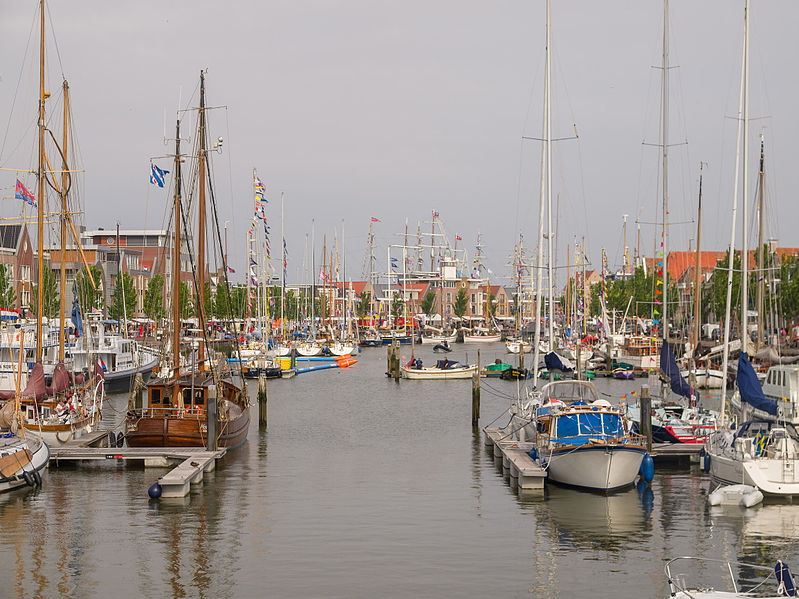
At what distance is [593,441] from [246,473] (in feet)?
47.3

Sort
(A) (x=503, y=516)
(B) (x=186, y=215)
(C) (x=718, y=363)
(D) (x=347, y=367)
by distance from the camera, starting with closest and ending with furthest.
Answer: (A) (x=503, y=516) → (B) (x=186, y=215) → (C) (x=718, y=363) → (D) (x=347, y=367)

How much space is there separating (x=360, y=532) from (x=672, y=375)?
83.1ft

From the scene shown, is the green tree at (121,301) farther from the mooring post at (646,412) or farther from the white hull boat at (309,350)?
the mooring post at (646,412)

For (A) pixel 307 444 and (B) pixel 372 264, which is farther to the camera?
(B) pixel 372 264

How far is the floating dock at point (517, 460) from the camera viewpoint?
3634cm

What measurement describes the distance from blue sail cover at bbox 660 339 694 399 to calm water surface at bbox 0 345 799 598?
9.83m

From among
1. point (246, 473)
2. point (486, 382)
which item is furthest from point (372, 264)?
point (246, 473)

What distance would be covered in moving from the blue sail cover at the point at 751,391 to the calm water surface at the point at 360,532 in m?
4.04

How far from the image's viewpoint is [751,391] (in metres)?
37.7

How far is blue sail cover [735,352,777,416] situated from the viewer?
121 ft

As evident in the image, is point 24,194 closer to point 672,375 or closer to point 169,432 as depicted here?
point 169,432

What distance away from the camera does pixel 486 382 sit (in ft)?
307

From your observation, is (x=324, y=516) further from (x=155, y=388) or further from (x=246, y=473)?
(x=155, y=388)

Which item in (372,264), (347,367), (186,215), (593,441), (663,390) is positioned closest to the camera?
(593,441)
